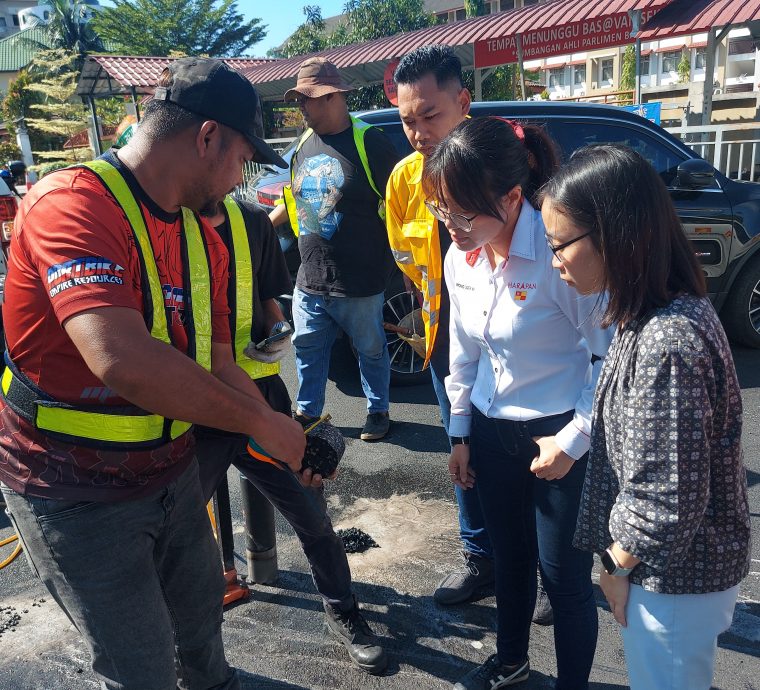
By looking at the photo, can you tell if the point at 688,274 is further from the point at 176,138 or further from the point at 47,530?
the point at 47,530

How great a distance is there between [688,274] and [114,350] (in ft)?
3.96

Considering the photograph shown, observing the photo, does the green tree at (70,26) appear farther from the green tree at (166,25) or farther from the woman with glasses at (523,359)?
the woman with glasses at (523,359)

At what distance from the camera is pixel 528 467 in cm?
214

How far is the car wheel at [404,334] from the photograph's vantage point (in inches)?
203

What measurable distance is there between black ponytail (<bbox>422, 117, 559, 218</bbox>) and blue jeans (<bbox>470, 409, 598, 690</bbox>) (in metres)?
0.67

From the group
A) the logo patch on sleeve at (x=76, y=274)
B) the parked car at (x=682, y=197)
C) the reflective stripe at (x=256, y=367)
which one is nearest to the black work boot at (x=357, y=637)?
the reflective stripe at (x=256, y=367)

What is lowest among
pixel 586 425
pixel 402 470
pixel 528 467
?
pixel 402 470

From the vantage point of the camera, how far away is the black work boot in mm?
2559

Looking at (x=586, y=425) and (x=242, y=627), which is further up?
(x=586, y=425)

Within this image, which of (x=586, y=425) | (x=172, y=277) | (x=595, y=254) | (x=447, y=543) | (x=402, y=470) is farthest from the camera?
(x=402, y=470)

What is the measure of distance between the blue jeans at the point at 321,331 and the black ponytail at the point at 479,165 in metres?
2.26

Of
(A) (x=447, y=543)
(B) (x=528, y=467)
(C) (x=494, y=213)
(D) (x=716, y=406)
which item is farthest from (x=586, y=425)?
(A) (x=447, y=543)

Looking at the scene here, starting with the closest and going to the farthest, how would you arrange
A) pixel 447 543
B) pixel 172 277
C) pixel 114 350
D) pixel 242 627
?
pixel 114 350
pixel 172 277
pixel 242 627
pixel 447 543

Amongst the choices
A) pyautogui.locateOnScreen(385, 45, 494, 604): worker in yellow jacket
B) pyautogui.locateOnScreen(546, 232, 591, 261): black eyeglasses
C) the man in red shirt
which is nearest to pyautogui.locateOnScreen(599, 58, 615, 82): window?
pyautogui.locateOnScreen(385, 45, 494, 604): worker in yellow jacket
